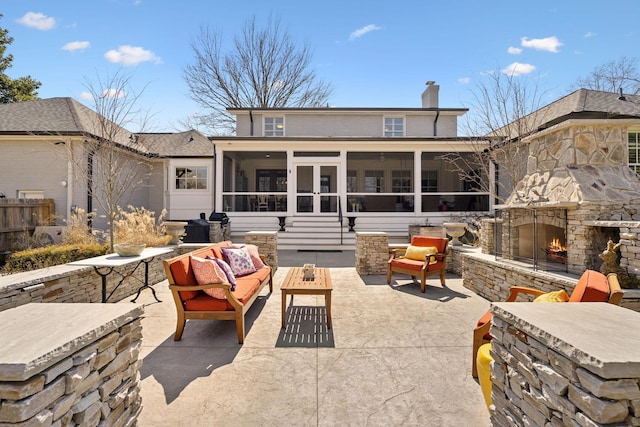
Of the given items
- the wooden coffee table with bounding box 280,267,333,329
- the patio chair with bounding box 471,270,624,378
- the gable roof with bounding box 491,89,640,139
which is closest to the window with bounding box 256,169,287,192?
the gable roof with bounding box 491,89,640,139

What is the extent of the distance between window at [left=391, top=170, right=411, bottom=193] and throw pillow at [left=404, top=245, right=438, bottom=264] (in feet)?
33.6

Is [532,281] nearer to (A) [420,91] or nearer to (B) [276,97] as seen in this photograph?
(A) [420,91]

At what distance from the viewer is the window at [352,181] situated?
16.3 metres

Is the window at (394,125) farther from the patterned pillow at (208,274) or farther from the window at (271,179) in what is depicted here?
the patterned pillow at (208,274)

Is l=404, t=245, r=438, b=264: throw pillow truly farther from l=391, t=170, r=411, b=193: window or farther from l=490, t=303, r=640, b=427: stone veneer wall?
l=391, t=170, r=411, b=193: window

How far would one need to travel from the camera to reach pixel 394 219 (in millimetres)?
12102

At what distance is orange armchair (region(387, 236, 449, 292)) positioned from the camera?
232 inches

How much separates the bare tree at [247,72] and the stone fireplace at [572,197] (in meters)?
19.3

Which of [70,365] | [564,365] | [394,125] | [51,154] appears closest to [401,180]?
Result: [394,125]

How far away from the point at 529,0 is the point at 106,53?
38.0 feet

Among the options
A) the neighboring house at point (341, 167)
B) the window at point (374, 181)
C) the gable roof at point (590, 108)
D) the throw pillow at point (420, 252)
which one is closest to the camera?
the throw pillow at point (420, 252)

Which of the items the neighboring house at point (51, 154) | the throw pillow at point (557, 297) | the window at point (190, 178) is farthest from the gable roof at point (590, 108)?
the neighboring house at point (51, 154)

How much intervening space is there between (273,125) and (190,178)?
487 cm

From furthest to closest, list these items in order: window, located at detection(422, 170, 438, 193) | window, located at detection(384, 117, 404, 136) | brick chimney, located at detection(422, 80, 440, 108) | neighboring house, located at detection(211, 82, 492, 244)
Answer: window, located at detection(422, 170, 438, 193), brick chimney, located at detection(422, 80, 440, 108), window, located at detection(384, 117, 404, 136), neighboring house, located at detection(211, 82, 492, 244)
